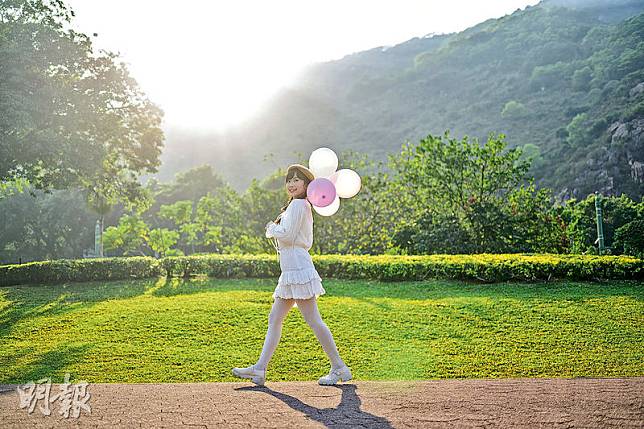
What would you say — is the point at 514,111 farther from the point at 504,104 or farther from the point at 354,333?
the point at 354,333

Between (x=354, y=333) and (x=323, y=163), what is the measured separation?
3396 millimetres

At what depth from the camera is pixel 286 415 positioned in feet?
14.1

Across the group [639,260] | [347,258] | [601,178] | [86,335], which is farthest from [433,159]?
[601,178]

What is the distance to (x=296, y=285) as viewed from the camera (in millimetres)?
5371

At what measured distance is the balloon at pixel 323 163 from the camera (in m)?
5.90

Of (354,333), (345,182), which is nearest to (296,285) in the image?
(345,182)

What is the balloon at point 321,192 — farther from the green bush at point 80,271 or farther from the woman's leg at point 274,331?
the green bush at point 80,271

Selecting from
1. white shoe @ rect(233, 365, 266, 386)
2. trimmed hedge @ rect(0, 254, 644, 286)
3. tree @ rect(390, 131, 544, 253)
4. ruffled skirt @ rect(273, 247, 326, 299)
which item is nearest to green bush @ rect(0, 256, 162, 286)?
trimmed hedge @ rect(0, 254, 644, 286)

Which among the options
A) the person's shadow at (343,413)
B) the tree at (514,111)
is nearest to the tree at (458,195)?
the person's shadow at (343,413)

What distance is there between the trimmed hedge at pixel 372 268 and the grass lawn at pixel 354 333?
1.30ft

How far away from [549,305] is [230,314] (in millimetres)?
5141

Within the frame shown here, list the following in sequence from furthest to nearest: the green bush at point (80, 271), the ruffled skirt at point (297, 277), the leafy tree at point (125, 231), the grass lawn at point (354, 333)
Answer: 1. the leafy tree at point (125, 231)
2. the green bush at point (80, 271)
3. the grass lawn at point (354, 333)
4. the ruffled skirt at point (297, 277)

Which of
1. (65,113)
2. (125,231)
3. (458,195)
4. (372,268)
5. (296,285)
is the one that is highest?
(65,113)

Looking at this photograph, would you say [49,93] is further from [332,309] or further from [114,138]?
[332,309]
